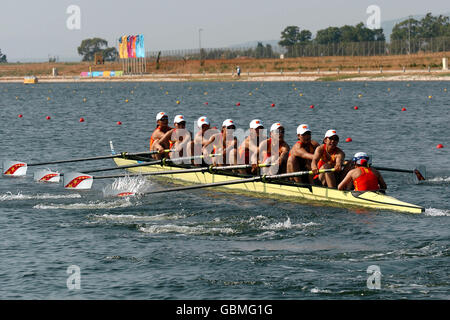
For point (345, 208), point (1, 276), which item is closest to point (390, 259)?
point (345, 208)

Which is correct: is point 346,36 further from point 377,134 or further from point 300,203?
point 300,203

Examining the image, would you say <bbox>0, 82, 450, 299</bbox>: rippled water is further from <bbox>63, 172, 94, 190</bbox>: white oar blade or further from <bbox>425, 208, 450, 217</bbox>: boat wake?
<bbox>63, 172, 94, 190</bbox>: white oar blade

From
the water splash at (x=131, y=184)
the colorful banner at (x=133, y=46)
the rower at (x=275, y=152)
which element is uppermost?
the colorful banner at (x=133, y=46)

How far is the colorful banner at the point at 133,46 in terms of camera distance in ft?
416

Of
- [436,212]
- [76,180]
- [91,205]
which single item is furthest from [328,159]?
[76,180]

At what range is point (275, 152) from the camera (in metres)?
22.0

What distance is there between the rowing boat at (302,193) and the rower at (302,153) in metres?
0.53

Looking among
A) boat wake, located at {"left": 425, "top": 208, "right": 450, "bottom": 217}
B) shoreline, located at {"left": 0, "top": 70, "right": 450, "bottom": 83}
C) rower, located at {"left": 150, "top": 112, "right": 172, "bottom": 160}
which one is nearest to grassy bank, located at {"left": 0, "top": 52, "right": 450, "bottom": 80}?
shoreline, located at {"left": 0, "top": 70, "right": 450, "bottom": 83}

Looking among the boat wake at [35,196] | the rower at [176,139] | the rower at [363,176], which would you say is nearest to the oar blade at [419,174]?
the rower at [363,176]

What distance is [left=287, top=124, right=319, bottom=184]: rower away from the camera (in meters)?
21.1

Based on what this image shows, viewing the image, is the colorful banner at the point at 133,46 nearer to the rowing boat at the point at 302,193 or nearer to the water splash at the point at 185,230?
the rowing boat at the point at 302,193

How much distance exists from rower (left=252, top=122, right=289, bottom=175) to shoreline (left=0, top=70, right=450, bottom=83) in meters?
67.2
